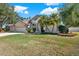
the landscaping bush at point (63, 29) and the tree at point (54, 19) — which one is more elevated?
the tree at point (54, 19)

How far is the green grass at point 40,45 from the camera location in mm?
3778

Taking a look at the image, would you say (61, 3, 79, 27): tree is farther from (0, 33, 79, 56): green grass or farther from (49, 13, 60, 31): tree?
(0, 33, 79, 56): green grass

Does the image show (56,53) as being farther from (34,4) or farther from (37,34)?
(34,4)

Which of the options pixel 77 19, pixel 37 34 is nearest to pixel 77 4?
pixel 77 19

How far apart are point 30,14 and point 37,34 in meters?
0.31

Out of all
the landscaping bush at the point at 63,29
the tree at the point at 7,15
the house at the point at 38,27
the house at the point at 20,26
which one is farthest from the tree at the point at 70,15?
the tree at the point at 7,15

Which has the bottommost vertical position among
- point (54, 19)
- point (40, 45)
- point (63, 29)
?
point (40, 45)

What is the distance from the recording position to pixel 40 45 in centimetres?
381

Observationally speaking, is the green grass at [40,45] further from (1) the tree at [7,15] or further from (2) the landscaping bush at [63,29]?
(1) the tree at [7,15]

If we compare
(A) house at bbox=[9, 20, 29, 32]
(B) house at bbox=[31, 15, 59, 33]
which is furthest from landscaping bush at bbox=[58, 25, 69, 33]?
(A) house at bbox=[9, 20, 29, 32]

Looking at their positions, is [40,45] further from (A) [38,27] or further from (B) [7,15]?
(B) [7,15]

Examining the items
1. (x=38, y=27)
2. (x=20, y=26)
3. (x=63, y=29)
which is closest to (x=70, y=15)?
(x=63, y=29)

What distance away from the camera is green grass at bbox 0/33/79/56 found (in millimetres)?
3778

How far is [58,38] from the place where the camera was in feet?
12.6
